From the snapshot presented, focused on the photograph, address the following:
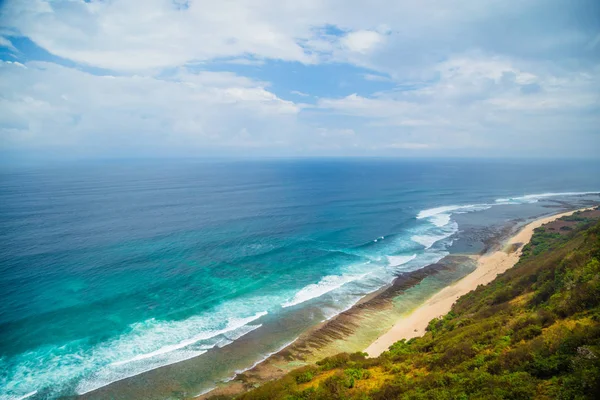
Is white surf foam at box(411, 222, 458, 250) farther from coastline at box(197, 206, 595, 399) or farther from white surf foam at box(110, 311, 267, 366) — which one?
white surf foam at box(110, 311, 267, 366)

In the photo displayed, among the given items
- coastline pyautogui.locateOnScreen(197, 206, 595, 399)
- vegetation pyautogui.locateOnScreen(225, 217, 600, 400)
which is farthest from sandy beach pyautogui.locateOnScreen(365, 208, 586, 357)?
vegetation pyautogui.locateOnScreen(225, 217, 600, 400)

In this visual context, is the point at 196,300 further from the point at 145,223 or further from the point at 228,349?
the point at 145,223

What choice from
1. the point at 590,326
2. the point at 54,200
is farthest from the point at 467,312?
the point at 54,200

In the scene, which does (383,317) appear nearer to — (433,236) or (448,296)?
(448,296)

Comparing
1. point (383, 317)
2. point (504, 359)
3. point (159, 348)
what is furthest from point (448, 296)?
point (159, 348)

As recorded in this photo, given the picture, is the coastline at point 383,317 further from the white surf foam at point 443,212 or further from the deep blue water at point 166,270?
the white surf foam at point 443,212

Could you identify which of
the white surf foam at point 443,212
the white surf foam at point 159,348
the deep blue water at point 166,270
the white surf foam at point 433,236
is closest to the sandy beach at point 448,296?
the deep blue water at point 166,270
